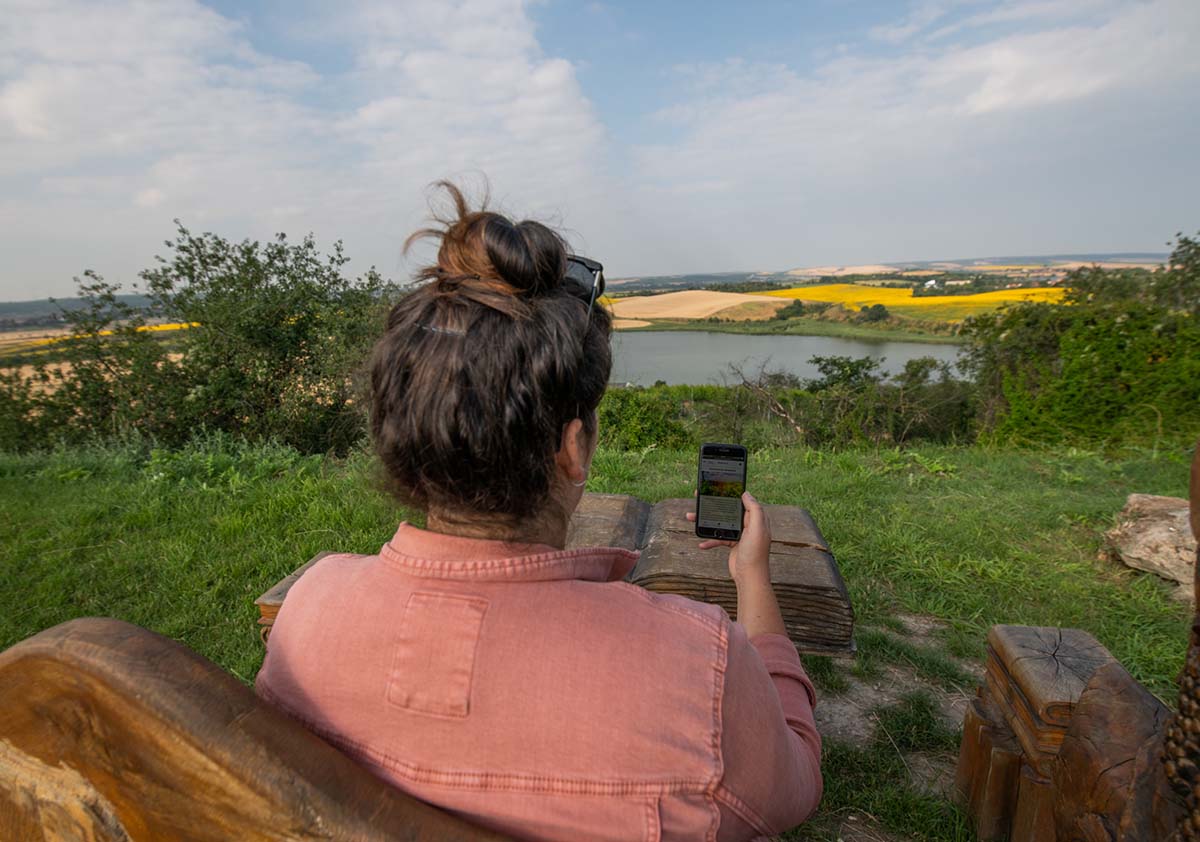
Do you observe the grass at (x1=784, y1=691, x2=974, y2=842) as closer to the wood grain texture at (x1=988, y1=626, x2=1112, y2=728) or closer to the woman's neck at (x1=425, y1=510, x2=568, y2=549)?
the wood grain texture at (x1=988, y1=626, x2=1112, y2=728)

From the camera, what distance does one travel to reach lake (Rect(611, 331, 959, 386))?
14.0 metres

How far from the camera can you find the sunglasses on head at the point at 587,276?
3.70ft

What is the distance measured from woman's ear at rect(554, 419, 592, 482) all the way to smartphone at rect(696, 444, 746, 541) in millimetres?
870

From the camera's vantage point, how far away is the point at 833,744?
264 cm

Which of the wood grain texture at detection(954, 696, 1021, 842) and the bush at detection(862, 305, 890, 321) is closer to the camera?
the wood grain texture at detection(954, 696, 1021, 842)

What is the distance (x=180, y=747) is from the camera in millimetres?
730

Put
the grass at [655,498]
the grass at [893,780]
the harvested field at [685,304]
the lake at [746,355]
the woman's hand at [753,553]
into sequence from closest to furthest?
the woman's hand at [753,553], the grass at [893,780], the grass at [655,498], the lake at [746,355], the harvested field at [685,304]

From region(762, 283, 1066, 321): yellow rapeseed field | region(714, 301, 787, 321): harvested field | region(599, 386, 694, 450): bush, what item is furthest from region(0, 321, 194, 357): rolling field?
region(714, 301, 787, 321): harvested field

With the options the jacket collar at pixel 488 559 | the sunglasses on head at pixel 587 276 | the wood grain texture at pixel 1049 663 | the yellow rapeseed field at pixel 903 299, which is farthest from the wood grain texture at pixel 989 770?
the yellow rapeseed field at pixel 903 299

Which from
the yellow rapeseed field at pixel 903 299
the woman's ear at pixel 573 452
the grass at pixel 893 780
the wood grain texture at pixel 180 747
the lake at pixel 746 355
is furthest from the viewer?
the yellow rapeseed field at pixel 903 299

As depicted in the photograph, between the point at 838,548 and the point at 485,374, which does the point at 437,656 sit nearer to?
the point at 485,374

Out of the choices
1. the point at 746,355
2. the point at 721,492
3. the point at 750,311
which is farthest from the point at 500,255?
the point at 750,311

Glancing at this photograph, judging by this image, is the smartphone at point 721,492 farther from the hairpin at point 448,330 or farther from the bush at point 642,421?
the bush at point 642,421

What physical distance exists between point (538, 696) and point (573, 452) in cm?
41
